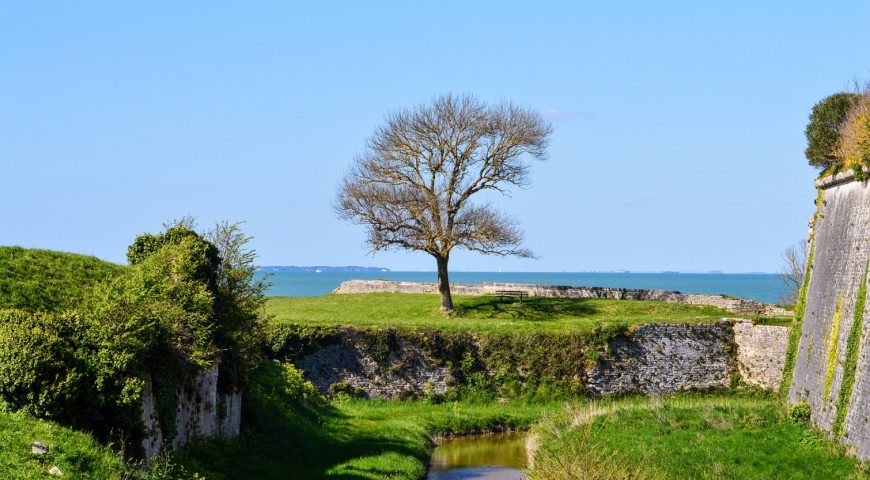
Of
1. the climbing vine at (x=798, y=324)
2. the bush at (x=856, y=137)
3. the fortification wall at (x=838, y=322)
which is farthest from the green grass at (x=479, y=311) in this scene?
the bush at (x=856, y=137)

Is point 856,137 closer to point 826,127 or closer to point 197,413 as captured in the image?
point 826,127

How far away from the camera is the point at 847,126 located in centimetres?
3394

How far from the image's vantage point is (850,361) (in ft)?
89.6

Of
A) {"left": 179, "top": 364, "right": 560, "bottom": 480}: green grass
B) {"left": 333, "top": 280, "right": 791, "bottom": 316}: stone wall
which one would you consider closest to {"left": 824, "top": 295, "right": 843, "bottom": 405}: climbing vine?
{"left": 179, "top": 364, "right": 560, "bottom": 480}: green grass

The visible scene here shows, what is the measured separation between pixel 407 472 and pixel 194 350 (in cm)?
787

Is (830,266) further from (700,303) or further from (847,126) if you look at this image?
(700,303)

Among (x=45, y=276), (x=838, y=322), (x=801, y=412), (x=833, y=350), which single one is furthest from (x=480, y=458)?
(x=45, y=276)

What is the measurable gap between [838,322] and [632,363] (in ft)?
53.7

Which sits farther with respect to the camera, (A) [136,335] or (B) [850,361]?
(B) [850,361]

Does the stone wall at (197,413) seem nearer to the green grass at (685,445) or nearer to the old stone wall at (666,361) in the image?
the green grass at (685,445)

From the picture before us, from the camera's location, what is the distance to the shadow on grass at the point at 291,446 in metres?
26.1

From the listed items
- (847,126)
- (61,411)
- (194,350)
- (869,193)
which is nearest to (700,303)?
(847,126)

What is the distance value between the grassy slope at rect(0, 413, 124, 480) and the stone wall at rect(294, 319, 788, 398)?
82.6ft

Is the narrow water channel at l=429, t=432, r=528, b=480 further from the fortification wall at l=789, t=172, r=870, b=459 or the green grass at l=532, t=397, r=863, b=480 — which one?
the fortification wall at l=789, t=172, r=870, b=459
